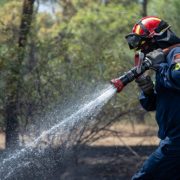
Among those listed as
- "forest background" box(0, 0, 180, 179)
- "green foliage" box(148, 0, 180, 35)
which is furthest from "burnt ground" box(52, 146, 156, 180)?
"green foliage" box(148, 0, 180, 35)

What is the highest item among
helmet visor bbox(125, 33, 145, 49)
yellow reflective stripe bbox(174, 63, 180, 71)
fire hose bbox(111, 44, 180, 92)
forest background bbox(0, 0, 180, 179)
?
helmet visor bbox(125, 33, 145, 49)

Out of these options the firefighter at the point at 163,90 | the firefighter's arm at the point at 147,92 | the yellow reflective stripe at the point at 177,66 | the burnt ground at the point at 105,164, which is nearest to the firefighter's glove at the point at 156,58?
the firefighter at the point at 163,90

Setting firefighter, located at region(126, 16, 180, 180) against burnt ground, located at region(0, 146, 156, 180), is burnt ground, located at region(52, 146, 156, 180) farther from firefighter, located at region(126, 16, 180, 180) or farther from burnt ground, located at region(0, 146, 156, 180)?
firefighter, located at region(126, 16, 180, 180)

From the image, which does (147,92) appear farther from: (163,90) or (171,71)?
(171,71)

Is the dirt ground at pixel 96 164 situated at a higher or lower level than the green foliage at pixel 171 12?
lower

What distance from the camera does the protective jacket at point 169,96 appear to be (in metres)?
5.12

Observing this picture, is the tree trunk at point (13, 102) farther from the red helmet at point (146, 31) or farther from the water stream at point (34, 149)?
the red helmet at point (146, 31)

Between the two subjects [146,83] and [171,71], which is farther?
[146,83]

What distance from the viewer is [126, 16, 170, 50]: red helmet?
5496 mm

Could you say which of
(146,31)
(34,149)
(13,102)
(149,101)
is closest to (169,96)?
(149,101)

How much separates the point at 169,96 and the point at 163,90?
0.29 feet

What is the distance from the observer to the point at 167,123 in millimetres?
5277

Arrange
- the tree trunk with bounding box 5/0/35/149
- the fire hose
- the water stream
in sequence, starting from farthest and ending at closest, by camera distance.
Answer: the tree trunk with bounding box 5/0/35/149
the water stream
the fire hose

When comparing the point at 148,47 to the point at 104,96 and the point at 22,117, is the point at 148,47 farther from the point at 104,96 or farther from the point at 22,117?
the point at 22,117
